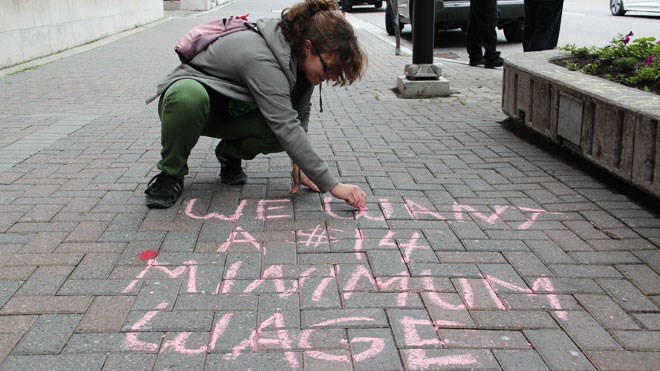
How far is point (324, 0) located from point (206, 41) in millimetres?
691

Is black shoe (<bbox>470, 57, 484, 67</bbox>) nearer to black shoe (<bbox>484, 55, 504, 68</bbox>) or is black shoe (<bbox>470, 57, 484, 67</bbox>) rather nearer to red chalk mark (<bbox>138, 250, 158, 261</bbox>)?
black shoe (<bbox>484, 55, 504, 68</bbox>)

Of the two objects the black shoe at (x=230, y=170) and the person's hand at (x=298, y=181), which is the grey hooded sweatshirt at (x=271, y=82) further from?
the black shoe at (x=230, y=170)

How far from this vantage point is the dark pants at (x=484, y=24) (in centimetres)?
867

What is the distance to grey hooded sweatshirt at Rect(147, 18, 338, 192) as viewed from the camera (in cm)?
332

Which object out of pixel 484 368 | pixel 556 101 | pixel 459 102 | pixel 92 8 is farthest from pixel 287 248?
pixel 92 8

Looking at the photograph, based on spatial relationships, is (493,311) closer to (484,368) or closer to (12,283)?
(484,368)

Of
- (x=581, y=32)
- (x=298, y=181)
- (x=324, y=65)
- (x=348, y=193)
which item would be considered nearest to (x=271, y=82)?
(x=324, y=65)

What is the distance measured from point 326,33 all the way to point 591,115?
1879 mm

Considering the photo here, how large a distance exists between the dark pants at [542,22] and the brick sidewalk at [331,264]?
2.47 meters

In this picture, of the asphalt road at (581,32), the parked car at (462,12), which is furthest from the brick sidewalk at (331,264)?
the asphalt road at (581,32)

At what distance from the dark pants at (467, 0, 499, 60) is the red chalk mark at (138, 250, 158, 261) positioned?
6.68m

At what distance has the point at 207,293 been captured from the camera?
268cm

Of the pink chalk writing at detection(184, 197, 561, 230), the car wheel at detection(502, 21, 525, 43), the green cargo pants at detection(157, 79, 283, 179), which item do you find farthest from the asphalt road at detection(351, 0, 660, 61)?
the green cargo pants at detection(157, 79, 283, 179)

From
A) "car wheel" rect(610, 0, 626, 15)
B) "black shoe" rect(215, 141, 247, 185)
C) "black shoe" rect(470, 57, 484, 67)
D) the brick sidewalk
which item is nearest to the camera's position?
the brick sidewalk
